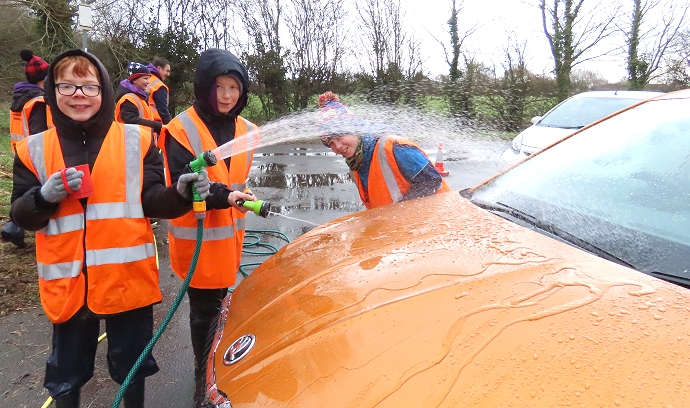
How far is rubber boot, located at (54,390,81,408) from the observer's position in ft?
6.64

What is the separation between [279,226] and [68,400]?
394 cm

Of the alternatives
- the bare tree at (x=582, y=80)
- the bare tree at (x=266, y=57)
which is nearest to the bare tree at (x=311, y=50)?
the bare tree at (x=266, y=57)

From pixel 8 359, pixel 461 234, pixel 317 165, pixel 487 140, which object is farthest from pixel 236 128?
pixel 487 140

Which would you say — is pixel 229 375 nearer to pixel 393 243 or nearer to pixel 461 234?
pixel 393 243

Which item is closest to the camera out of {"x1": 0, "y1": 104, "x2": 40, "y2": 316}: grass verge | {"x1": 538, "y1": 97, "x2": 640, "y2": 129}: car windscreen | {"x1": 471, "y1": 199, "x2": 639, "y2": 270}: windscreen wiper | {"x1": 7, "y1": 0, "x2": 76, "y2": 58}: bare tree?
{"x1": 471, "y1": 199, "x2": 639, "y2": 270}: windscreen wiper

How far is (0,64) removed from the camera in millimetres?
13656

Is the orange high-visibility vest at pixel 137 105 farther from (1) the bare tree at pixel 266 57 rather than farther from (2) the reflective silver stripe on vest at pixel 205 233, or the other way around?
(1) the bare tree at pixel 266 57

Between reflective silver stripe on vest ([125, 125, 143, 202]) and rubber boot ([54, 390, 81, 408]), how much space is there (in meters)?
0.98

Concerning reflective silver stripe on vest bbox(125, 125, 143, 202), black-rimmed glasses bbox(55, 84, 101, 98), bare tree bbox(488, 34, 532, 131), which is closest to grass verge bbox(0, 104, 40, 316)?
reflective silver stripe on vest bbox(125, 125, 143, 202)

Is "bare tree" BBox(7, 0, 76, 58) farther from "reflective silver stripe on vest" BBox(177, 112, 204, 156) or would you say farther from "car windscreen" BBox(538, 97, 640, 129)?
"car windscreen" BBox(538, 97, 640, 129)

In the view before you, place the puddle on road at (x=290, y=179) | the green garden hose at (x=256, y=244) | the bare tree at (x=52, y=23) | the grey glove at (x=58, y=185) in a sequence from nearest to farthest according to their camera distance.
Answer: the grey glove at (x=58, y=185) < the green garden hose at (x=256, y=244) < the puddle on road at (x=290, y=179) < the bare tree at (x=52, y=23)

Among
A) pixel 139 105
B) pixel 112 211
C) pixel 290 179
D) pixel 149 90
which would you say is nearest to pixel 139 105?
pixel 139 105

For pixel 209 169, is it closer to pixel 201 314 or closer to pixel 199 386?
pixel 201 314

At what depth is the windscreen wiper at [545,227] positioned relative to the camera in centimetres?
144
